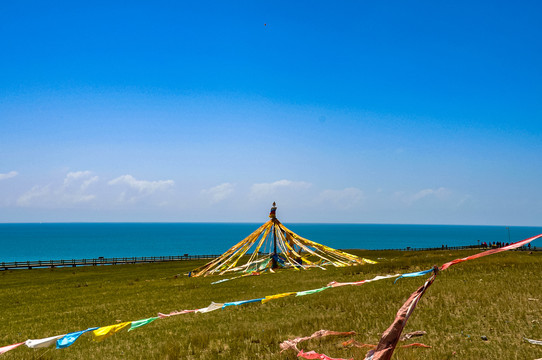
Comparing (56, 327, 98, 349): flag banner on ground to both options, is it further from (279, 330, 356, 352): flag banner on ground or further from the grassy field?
(279, 330, 356, 352): flag banner on ground

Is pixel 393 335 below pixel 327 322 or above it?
above

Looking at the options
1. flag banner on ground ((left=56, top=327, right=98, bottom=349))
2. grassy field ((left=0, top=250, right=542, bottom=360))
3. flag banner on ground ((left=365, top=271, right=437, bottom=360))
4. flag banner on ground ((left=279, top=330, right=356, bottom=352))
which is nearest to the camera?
flag banner on ground ((left=365, top=271, right=437, bottom=360))

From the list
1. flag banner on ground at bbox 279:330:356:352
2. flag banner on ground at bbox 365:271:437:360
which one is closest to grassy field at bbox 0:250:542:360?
flag banner on ground at bbox 279:330:356:352

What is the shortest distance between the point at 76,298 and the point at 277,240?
57.4 ft

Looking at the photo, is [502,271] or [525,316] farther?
[502,271]

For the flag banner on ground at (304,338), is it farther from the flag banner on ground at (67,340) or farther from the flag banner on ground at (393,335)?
the flag banner on ground at (67,340)

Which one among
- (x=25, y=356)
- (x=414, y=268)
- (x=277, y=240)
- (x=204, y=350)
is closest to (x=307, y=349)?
(x=204, y=350)

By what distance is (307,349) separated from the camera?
7.80 metres

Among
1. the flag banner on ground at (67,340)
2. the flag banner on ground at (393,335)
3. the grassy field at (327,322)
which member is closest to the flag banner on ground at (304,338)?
the grassy field at (327,322)

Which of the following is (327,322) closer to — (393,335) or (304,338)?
(304,338)

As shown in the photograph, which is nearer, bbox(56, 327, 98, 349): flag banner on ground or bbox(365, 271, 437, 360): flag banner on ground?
bbox(365, 271, 437, 360): flag banner on ground

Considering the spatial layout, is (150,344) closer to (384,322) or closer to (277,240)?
(384,322)

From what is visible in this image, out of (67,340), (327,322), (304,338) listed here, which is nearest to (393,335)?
(304,338)

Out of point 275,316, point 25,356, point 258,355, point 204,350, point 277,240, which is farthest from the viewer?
point 277,240
